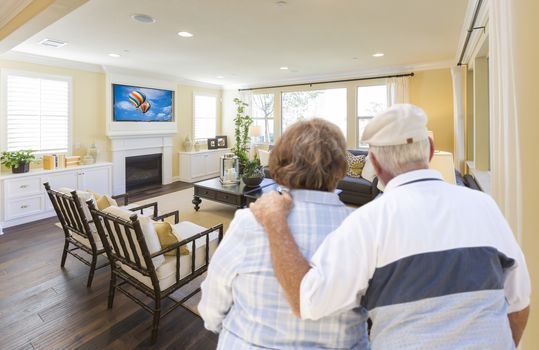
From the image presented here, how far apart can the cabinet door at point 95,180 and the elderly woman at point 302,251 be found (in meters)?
4.98

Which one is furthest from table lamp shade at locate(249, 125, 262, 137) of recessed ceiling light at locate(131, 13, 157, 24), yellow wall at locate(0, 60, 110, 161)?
recessed ceiling light at locate(131, 13, 157, 24)

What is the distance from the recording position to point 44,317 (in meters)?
2.18

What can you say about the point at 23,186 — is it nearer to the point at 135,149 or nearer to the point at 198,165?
the point at 135,149

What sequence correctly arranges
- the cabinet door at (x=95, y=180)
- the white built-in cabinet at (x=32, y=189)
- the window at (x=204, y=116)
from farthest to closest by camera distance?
the window at (x=204, y=116) → the cabinet door at (x=95, y=180) → the white built-in cabinet at (x=32, y=189)

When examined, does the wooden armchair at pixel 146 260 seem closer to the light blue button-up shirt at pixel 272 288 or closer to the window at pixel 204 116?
the light blue button-up shirt at pixel 272 288

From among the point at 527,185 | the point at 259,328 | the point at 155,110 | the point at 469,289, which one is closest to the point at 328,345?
the point at 259,328

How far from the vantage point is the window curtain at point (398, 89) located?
551 cm

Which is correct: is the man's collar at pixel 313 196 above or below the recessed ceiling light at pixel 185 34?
below

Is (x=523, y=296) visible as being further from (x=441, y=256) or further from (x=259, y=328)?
(x=259, y=328)

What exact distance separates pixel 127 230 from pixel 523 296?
194 centimetres

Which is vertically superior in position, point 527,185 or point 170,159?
point 170,159

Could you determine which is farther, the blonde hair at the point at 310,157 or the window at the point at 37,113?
the window at the point at 37,113

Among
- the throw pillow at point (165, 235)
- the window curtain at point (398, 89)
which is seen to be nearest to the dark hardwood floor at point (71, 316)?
the throw pillow at point (165, 235)

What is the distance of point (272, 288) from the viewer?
2.65 feet
